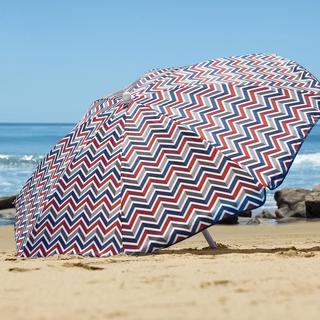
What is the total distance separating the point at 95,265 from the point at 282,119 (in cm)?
174

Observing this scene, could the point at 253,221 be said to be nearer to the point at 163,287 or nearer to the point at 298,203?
the point at 298,203

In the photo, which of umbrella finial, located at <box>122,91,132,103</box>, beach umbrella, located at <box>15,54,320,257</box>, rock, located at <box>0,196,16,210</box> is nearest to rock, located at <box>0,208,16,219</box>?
rock, located at <box>0,196,16,210</box>

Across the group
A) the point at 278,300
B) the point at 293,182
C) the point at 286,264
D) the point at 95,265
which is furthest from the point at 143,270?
the point at 293,182

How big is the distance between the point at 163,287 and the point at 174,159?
174 cm

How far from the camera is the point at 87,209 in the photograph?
5.69 m

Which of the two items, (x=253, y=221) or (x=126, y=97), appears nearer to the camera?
(x=126, y=97)

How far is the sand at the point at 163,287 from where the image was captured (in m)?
3.38

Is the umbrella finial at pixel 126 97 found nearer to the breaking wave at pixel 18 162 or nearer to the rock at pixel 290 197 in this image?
the rock at pixel 290 197

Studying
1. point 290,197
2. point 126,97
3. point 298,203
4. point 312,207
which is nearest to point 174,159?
point 126,97

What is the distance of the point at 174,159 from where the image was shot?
18.2ft

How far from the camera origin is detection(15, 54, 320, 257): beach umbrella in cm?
537

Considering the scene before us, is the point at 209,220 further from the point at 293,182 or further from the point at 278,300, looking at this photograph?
the point at 293,182

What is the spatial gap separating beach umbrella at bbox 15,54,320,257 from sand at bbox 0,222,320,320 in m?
0.26

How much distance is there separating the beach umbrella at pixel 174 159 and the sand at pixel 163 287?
262 millimetres
